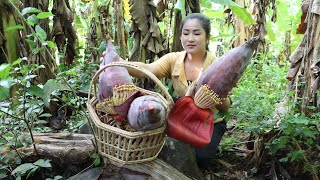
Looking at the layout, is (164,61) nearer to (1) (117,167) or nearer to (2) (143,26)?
(2) (143,26)

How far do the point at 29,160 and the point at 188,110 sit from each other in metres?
0.85

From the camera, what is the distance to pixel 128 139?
1507 mm

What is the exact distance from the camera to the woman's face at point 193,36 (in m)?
2.02

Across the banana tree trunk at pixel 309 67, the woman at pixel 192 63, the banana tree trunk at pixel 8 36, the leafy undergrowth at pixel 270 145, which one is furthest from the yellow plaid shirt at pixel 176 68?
the banana tree trunk at pixel 8 36

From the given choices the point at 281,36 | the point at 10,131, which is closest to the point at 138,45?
the point at 10,131

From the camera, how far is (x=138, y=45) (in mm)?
2756

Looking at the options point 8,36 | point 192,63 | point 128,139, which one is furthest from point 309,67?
point 8,36

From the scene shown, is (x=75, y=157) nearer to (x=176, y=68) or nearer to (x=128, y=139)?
(x=128, y=139)

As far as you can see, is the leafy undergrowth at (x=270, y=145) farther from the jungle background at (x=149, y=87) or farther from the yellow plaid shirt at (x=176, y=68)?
the yellow plaid shirt at (x=176, y=68)

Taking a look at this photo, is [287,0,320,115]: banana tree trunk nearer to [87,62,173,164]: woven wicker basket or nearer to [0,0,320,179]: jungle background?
[0,0,320,179]: jungle background

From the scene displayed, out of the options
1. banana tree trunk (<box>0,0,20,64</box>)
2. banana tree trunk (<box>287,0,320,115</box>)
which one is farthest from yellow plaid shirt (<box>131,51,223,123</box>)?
banana tree trunk (<box>0,0,20,64</box>)

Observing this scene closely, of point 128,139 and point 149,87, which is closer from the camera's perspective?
point 128,139

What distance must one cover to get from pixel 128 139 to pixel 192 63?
2.62ft

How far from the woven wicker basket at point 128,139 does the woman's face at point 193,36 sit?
1.79 ft
